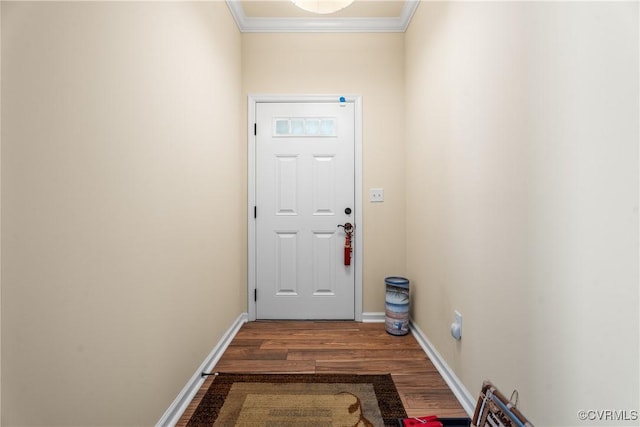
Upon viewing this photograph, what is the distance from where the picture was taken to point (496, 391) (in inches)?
48.8

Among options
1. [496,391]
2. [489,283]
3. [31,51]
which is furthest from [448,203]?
[31,51]

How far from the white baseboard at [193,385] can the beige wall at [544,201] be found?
57.3 inches

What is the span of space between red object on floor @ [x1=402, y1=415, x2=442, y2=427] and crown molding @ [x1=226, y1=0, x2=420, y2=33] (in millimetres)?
2863

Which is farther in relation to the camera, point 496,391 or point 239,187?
point 239,187

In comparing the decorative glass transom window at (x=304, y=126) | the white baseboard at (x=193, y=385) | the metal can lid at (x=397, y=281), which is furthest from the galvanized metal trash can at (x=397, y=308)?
the decorative glass transom window at (x=304, y=126)

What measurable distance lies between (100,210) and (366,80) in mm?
2403

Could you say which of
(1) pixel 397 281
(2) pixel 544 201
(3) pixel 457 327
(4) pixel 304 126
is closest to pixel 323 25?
(4) pixel 304 126

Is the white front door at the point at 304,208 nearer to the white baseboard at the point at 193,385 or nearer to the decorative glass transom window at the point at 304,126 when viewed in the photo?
the decorative glass transom window at the point at 304,126

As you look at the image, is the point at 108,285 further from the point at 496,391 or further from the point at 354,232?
the point at 354,232

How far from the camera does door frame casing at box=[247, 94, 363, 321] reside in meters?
2.78

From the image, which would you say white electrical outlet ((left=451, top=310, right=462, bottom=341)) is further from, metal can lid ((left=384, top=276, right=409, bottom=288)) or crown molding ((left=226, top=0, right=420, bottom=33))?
crown molding ((left=226, top=0, right=420, bottom=33))

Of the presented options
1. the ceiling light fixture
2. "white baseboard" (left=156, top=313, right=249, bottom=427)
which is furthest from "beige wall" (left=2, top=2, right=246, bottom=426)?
the ceiling light fixture

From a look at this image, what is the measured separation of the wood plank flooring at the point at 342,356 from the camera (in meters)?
1.69

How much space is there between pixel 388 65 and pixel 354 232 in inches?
59.9
